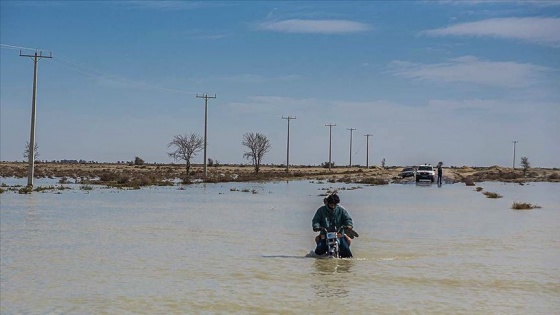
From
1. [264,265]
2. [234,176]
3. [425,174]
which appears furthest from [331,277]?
[234,176]

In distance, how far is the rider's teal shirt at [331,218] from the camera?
1470 centimetres

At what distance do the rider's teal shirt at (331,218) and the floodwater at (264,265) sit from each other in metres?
0.80

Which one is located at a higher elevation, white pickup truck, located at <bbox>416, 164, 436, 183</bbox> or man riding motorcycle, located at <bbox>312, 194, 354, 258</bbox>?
white pickup truck, located at <bbox>416, 164, 436, 183</bbox>

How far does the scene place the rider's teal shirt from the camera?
48.2ft

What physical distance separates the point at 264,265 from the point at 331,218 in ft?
5.45

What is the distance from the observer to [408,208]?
3253 centimetres

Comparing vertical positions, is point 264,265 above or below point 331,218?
below

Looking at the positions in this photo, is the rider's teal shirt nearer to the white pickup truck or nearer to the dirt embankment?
the dirt embankment

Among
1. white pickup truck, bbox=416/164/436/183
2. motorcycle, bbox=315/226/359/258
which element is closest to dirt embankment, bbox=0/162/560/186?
white pickup truck, bbox=416/164/436/183

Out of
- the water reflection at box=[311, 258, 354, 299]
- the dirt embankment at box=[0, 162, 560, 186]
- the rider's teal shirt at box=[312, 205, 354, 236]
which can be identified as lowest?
the water reflection at box=[311, 258, 354, 299]

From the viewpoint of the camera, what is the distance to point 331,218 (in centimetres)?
1480

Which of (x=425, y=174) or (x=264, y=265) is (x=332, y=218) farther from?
(x=425, y=174)

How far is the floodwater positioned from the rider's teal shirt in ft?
2.64

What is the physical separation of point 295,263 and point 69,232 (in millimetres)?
8239
